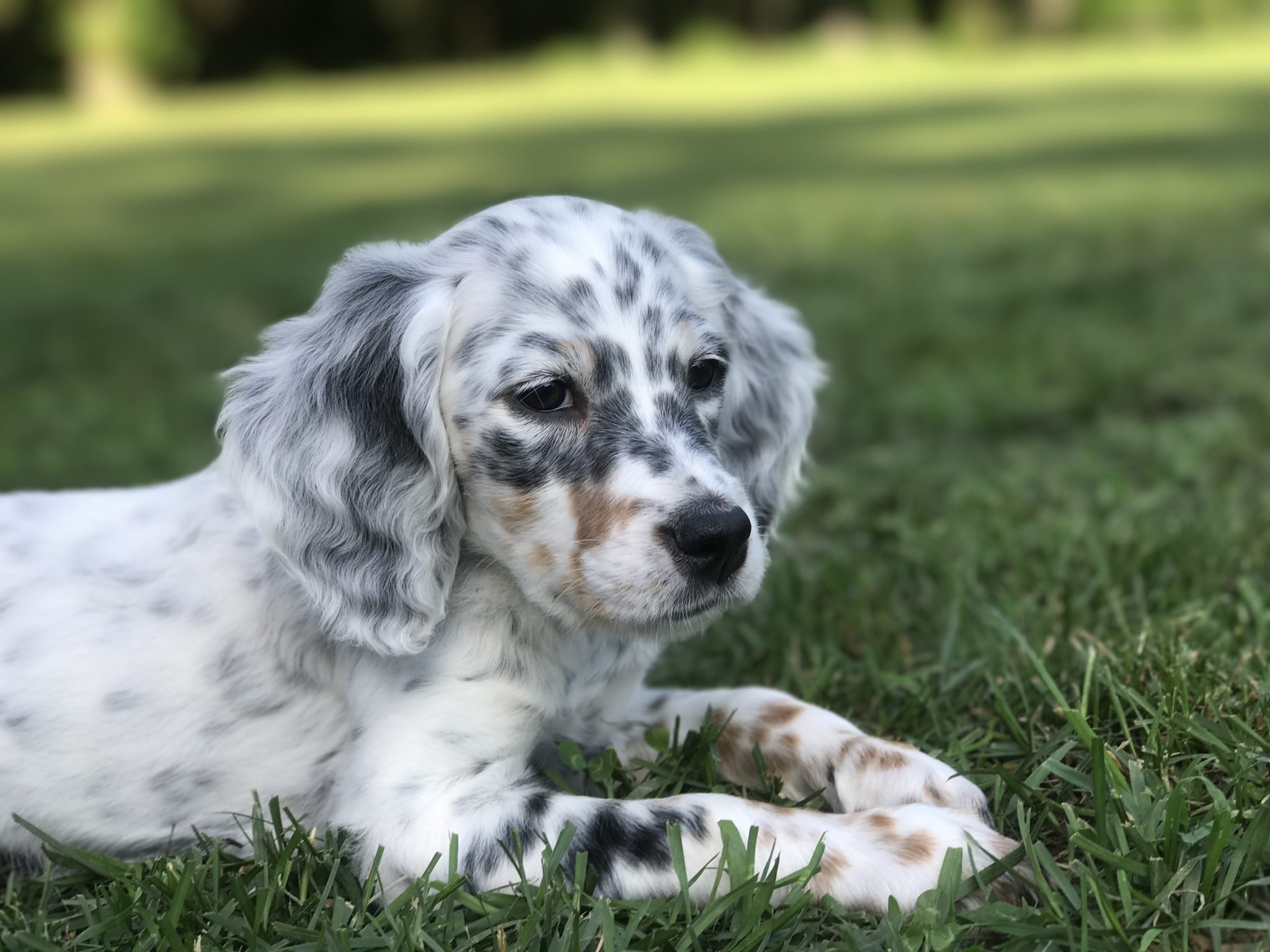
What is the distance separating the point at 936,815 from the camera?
9.39 feet

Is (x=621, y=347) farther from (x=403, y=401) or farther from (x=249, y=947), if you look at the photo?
(x=249, y=947)

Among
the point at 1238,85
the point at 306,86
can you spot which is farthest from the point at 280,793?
the point at 306,86

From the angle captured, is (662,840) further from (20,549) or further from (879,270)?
(879,270)

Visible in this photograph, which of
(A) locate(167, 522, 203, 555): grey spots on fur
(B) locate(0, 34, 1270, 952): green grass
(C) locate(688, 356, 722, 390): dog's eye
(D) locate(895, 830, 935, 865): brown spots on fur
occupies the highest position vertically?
(C) locate(688, 356, 722, 390): dog's eye

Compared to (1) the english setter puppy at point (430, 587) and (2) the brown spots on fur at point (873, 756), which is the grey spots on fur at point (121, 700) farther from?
(2) the brown spots on fur at point (873, 756)

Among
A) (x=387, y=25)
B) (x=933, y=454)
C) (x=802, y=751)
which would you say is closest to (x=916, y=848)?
(x=802, y=751)

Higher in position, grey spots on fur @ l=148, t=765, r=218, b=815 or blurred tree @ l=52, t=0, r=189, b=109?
grey spots on fur @ l=148, t=765, r=218, b=815

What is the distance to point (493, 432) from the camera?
124 inches

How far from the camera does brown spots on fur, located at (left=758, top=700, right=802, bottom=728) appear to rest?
3369 millimetres

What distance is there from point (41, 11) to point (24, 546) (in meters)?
41.2

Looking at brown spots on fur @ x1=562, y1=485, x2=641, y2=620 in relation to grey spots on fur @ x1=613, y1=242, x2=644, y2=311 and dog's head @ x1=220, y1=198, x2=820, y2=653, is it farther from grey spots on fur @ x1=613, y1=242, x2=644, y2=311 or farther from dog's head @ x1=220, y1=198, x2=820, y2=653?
Result: grey spots on fur @ x1=613, y1=242, x2=644, y2=311

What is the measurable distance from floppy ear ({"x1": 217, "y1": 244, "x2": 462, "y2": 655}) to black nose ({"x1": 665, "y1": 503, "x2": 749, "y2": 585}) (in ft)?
2.02

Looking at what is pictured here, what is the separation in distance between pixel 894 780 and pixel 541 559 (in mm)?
Answer: 965

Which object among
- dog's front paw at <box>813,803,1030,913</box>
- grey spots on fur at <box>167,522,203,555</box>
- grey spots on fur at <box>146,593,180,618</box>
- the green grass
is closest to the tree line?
the green grass
